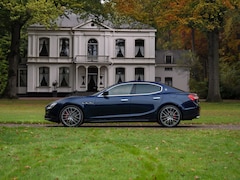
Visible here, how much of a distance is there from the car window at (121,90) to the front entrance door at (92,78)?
42825 millimetres

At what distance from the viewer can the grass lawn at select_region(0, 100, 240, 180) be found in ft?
22.1

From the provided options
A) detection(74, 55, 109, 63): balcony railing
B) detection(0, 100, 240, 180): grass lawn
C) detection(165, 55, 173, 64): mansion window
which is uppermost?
detection(165, 55, 173, 64): mansion window

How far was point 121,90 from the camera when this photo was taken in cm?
1453

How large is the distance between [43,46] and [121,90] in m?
44.5

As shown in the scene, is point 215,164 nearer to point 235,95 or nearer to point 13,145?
point 13,145

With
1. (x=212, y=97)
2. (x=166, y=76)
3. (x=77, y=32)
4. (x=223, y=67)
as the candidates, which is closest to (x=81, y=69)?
(x=77, y=32)

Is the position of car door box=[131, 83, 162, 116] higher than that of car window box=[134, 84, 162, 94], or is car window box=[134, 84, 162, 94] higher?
car window box=[134, 84, 162, 94]

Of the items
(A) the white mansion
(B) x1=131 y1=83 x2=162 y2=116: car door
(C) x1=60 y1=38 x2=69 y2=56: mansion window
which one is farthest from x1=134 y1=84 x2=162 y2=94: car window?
(C) x1=60 y1=38 x2=69 y2=56: mansion window

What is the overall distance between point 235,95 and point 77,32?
2100 centimetres

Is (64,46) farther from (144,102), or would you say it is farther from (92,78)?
(144,102)

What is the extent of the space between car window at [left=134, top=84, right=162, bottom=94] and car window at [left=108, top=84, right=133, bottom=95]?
0.74 ft

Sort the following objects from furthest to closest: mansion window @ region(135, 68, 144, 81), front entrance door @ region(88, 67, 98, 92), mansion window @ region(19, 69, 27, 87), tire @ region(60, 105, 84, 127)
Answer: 1. mansion window @ region(19, 69, 27, 87)
2. mansion window @ region(135, 68, 144, 81)
3. front entrance door @ region(88, 67, 98, 92)
4. tire @ region(60, 105, 84, 127)

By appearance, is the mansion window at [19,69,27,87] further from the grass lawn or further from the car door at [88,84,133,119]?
the grass lawn

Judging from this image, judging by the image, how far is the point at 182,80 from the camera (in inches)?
2507
